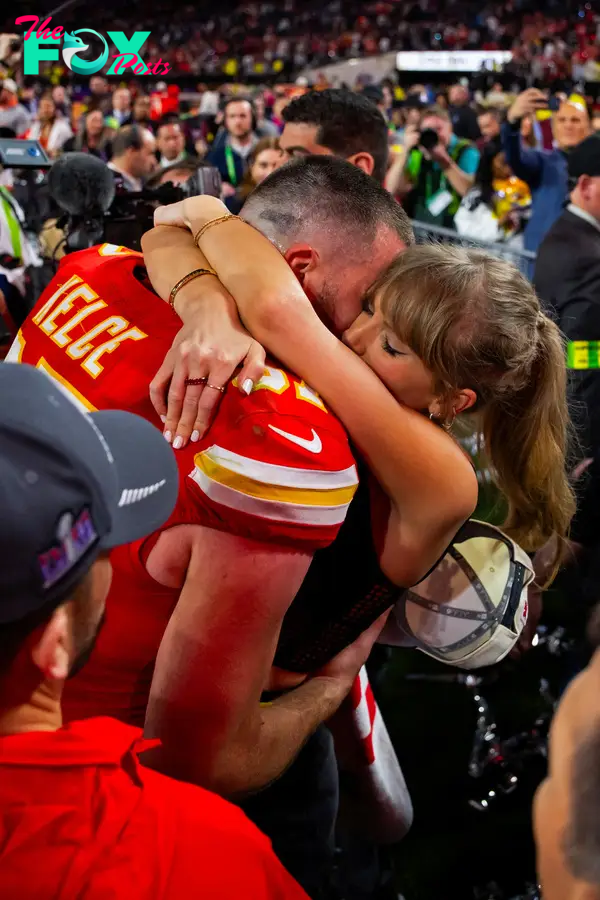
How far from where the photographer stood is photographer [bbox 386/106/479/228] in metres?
6.07

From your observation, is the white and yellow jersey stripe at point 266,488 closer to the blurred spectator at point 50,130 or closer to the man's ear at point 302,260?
the man's ear at point 302,260

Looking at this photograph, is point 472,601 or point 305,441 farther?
point 472,601

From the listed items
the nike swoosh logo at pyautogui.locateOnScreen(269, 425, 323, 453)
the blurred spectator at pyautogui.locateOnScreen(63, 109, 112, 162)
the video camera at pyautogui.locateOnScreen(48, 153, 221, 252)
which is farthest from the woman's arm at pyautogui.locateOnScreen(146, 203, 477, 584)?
the blurred spectator at pyautogui.locateOnScreen(63, 109, 112, 162)

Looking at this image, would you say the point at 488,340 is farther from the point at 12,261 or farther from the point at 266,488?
the point at 12,261

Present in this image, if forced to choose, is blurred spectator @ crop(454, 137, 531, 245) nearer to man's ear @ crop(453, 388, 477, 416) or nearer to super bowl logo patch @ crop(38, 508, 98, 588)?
man's ear @ crop(453, 388, 477, 416)

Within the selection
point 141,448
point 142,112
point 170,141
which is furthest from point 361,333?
point 142,112

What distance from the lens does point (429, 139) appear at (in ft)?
19.3

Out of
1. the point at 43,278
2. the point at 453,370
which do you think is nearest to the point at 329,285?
the point at 453,370

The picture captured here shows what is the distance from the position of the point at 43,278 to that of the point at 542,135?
11.1 feet

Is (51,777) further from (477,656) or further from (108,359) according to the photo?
(477,656)

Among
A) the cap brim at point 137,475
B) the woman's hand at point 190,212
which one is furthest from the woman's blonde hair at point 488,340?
the cap brim at point 137,475

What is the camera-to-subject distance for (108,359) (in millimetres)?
1335

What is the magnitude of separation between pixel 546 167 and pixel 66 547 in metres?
4.98

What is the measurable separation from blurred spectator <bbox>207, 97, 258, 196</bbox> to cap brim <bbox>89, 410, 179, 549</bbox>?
18.8ft
